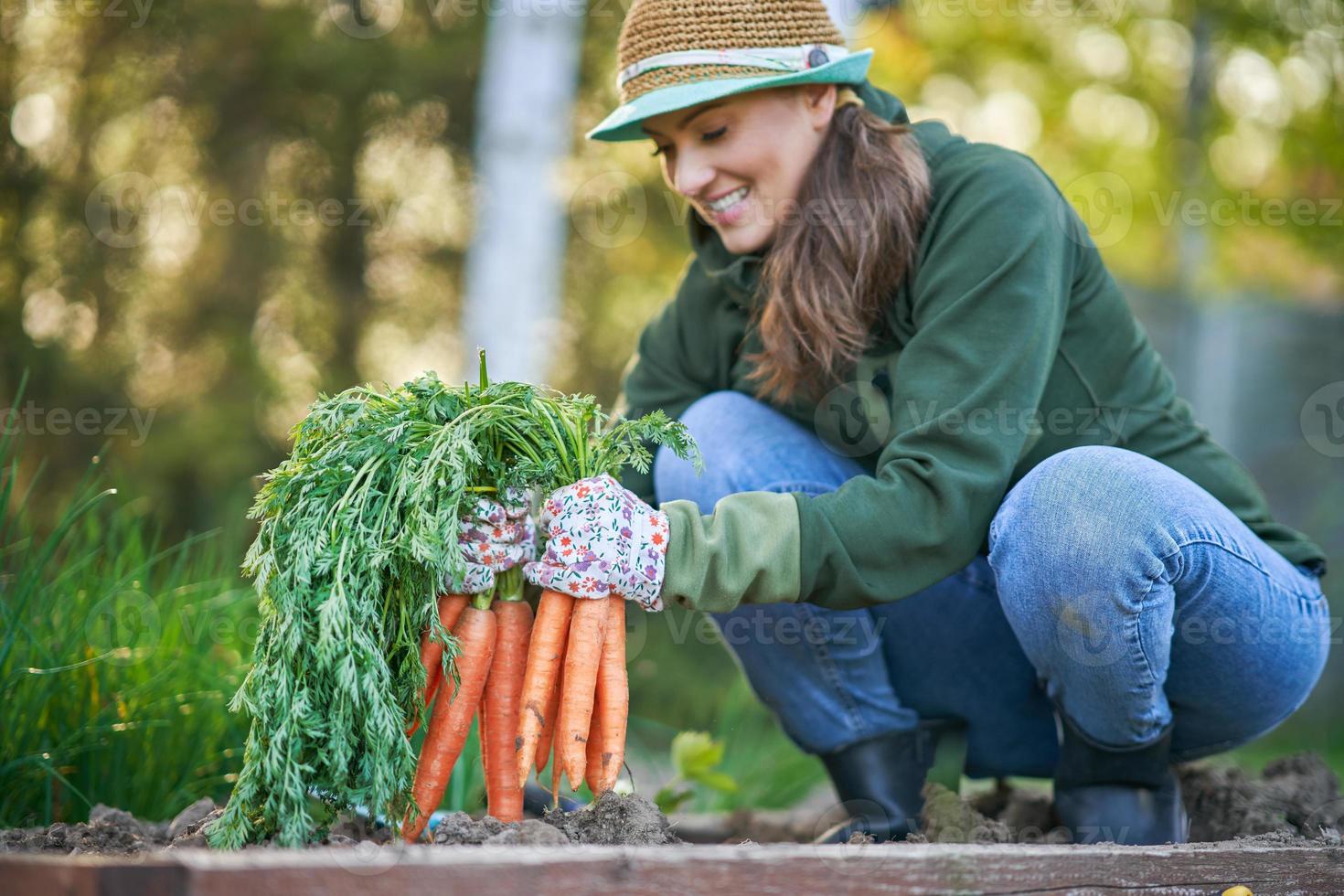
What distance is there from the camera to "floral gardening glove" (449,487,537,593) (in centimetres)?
178

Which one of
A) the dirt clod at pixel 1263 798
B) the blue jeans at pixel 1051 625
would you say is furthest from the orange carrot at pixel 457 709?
the dirt clod at pixel 1263 798

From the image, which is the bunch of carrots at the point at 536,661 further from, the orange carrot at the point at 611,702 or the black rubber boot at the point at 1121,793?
the black rubber boot at the point at 1121,793

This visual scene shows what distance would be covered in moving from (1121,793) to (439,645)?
129cm

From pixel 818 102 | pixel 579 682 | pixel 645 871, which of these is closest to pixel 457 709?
pixel 579 682

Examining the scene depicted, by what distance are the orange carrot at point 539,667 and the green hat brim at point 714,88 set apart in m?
0.91

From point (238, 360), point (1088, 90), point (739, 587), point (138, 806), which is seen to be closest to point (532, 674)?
point (739, 587)

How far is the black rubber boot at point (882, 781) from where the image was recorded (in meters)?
2.30

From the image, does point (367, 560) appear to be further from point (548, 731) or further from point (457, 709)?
point (548, 731)

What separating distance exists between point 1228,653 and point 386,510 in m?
1.50

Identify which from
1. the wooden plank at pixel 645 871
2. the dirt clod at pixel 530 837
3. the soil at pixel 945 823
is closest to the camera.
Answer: the wooden plank at pixel 645 871

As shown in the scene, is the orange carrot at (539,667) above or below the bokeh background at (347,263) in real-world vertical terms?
below

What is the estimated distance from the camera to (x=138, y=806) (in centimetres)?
235

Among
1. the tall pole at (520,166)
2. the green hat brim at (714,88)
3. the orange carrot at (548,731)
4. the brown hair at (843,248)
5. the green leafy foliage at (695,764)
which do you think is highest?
the tall pole at (520,166)

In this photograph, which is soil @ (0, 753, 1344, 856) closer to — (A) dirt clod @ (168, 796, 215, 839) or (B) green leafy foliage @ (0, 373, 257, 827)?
(A) dirt clod @ (168, 796, 215, 839)
